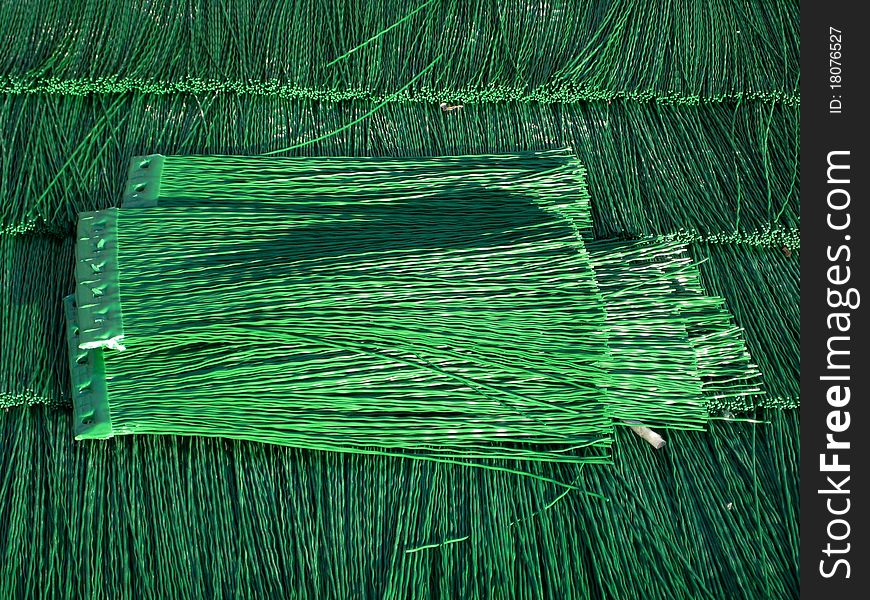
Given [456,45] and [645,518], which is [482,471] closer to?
[645,518]

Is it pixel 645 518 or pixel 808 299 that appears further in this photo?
pixel 808 299

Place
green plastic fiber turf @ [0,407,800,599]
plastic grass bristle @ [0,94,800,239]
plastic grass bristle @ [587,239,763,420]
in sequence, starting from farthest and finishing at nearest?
plastic grass bristle @ [0,94,800,239]
plastic grass bristle @ [587,239,763,420]
green plastic fiber turf @ [0,407,800,599]

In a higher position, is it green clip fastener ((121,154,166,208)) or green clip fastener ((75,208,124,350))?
green clip fastener ((121,154,166,208))

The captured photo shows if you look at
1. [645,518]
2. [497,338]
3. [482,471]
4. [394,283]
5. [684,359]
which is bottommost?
[645,518]

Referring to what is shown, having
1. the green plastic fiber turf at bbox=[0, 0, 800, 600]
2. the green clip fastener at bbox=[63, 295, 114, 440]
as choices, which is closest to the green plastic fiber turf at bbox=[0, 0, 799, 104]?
the green plastic fiber turf at bbox=[0, 0, 800, 600]

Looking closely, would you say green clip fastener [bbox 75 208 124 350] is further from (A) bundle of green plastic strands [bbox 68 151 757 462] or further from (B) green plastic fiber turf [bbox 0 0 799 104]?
(B) green plastic fiber turf [bbox 0 0 799 104]

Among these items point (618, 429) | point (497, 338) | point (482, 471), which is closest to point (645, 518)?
point (618, 429)

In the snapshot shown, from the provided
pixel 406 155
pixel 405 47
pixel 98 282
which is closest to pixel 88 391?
pixel 98 282

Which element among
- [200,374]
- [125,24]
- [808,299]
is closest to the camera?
[200,374]
